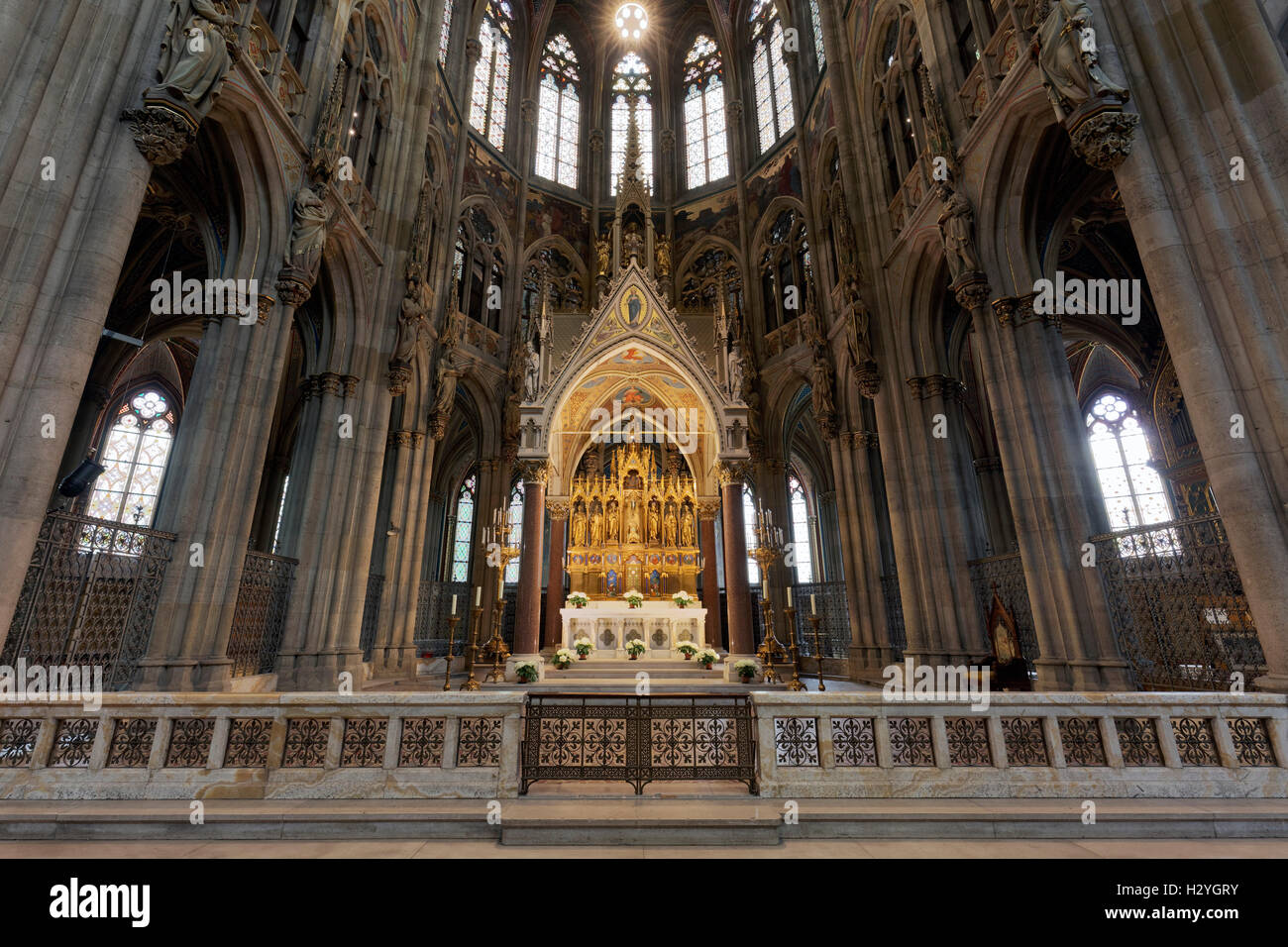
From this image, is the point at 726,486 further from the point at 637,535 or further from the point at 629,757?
the point at 629,757

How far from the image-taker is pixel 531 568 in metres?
15.1

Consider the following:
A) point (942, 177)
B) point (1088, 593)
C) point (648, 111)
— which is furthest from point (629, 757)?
point (648, 111)

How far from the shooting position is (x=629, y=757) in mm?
4668

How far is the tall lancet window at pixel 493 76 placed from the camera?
870 inches

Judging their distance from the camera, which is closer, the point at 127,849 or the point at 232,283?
the point at 127,849

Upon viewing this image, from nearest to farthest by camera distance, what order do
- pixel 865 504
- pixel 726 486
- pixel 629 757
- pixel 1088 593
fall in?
pixel 629 757 < pixel 1088 593 < pixel 865 504 < pixel 726 486

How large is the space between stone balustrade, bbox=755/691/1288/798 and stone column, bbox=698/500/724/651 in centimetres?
1284

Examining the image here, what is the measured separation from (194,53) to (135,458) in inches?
683

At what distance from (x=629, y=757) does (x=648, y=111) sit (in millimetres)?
29728

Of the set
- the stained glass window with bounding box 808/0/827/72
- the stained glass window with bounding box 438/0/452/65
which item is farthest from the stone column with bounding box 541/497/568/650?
the stained glass window with bounding box 808/0/827/72

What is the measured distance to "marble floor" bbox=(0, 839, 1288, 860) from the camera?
3.39m

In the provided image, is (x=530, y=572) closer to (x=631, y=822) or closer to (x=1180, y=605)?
(x=631, y=822)

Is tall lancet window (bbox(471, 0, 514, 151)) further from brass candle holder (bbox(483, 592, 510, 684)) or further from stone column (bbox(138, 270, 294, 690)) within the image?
brass candle holder (bbox(483, 592, 510, 684))

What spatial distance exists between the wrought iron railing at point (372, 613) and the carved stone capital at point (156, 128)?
964 centimetres
